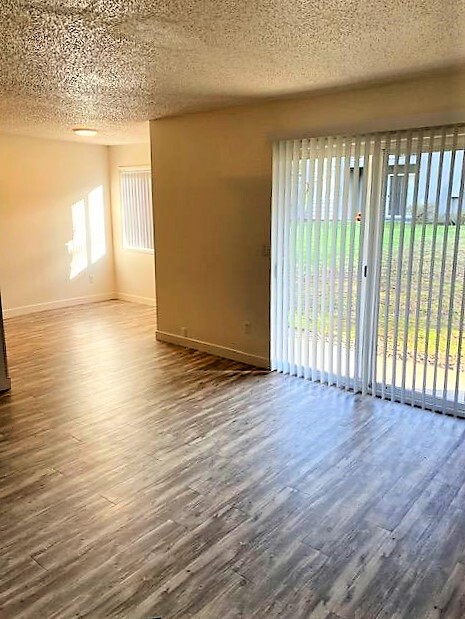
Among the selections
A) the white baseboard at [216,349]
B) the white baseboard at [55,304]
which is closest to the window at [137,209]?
the white baseboard at [55,304]

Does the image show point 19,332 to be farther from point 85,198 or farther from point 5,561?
point 5,561

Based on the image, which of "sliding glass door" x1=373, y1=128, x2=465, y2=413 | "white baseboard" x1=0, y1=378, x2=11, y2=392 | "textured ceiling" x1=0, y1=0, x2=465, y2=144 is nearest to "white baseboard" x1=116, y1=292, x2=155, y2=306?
"white baseboard" x1=0, y1=378, x2=11, y2=392

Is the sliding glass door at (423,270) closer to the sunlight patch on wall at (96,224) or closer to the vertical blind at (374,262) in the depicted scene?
the vertical blind at (374,262)

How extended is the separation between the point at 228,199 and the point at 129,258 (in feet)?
12.1

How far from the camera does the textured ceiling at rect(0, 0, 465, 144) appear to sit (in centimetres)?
229

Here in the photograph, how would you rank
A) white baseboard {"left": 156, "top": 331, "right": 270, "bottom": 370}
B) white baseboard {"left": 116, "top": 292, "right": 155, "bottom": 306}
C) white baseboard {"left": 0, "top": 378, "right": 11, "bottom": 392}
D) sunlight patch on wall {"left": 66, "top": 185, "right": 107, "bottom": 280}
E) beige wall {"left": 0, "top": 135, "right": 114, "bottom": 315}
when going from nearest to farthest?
white baseboard {"left": 0, "top": 378, "right": 11, "bottom": 392}, white baseboard {"left": 156, "top": 331, "right": 270, "bottom": 370}, beige wall {"left": 0, "top": 135, "right": 114, "bottom": 315}, sunlight patch on wall {"left": 66, "top": 185, "right": 107, "bottom": 280}, white baseboard {"left": 116, "top": 292, "right": 155, "bottom": 306}

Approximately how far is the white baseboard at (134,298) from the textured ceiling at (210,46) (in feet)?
12.9

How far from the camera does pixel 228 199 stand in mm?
4809

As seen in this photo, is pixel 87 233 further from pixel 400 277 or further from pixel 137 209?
pixel 400 277

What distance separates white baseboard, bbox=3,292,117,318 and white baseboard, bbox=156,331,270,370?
2.57 m

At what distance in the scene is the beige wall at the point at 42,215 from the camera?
6.85 meters

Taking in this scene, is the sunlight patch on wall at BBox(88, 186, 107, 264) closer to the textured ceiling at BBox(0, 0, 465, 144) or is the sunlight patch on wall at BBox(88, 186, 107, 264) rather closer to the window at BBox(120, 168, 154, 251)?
the window at BBox(120, 168, 154, 251)

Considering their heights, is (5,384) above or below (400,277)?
below

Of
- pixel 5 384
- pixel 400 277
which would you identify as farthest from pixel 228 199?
pixel 5 384
